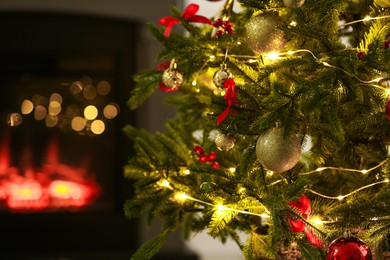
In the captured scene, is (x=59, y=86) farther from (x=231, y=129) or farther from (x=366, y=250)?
(x=366, y=250)

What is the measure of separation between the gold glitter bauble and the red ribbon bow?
0.28 metres

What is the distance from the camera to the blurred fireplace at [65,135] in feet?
9.54

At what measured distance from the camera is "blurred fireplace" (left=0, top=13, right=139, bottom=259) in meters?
2.91

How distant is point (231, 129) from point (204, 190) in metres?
0.12

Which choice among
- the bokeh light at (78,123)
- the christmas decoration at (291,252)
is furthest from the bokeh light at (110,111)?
the christmas decoration at (291,252)

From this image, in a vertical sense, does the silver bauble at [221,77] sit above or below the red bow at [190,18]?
below

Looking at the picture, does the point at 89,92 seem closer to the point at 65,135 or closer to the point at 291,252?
the point at 65,135

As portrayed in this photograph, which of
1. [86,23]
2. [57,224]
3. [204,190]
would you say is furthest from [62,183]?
[204,190]

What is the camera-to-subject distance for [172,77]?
4.42ft

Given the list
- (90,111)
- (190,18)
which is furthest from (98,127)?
(190,18)

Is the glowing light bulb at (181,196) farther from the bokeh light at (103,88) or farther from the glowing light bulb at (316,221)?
the bokeh light at (103,88)

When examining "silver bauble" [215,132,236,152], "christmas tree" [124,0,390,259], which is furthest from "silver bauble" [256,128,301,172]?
"silver bauble" [215,132,236,152]

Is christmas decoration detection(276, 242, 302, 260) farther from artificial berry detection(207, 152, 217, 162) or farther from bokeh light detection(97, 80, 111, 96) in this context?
bokeh light detection(97, 80, 111, 96)

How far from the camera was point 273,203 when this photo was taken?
1.08m
